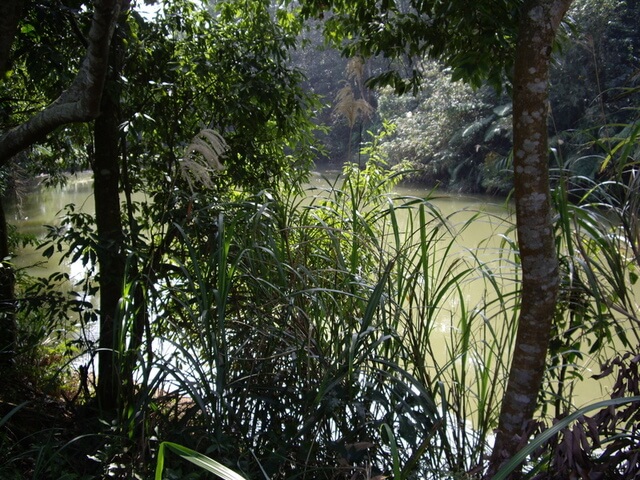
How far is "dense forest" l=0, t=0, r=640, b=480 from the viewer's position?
4.80ft

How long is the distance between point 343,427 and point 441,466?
32 centimetres

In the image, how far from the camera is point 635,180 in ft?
4.98

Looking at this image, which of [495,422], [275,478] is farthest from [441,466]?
[275,478]

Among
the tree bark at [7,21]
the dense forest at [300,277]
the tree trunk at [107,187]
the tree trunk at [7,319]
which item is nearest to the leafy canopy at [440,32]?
the dense forest at [300,277]

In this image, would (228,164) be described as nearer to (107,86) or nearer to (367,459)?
(107,86)

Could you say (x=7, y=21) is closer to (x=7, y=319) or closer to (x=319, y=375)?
(x=7, y=319)

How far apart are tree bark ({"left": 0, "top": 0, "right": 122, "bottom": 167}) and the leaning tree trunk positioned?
1.27 m

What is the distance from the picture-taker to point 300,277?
1.79 metres

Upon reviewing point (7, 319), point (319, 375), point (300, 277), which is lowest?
point (7, 319)

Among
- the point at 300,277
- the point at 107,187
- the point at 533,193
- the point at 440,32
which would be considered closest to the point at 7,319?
the point at 107,187

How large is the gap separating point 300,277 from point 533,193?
2.21 feet

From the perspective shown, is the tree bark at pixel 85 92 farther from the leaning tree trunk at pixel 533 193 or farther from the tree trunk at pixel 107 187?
the leaning tree trunk at pixel 533 193

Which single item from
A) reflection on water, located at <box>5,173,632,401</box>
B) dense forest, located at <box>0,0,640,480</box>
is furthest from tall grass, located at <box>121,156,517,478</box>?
reflection on water, located at <box>5,173,632,401</box>

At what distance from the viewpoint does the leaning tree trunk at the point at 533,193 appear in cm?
145
